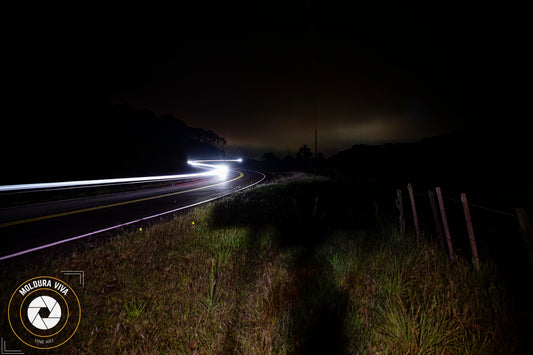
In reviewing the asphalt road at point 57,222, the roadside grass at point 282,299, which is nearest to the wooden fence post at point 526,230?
the roadside grass at point 282,299

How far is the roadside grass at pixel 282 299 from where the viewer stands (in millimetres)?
1951

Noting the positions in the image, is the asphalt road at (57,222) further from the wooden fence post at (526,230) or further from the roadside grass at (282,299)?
the wooden fence post at (526,230)

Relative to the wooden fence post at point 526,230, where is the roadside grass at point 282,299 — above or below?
below

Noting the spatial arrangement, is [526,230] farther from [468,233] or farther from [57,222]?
[57,222]

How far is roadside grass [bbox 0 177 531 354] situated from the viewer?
1951 mm

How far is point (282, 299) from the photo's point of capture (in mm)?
2480

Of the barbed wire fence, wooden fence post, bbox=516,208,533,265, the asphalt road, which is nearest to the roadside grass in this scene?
the barbed wire fence

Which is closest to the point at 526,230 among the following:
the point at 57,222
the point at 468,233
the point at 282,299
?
the point at 468,233

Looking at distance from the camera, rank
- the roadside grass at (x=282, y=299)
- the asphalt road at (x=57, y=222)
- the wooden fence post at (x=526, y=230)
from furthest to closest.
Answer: the asphalt road at (x=57, y=222)
the wooden fence post at (x=526, y=230)
the roadside grass at (x=282, y=299)

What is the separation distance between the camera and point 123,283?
110 inches

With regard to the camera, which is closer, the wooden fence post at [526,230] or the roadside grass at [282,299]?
the roadside grass at [282,299]

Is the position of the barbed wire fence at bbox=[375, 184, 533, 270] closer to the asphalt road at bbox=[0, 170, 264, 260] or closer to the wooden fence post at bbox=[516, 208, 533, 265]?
the wooden fence post at bbox=[516, 208, 533, 265]

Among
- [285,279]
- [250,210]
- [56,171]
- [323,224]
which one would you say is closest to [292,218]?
[323,224]

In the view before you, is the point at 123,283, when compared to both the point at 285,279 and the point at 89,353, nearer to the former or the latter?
the point at 89,353
